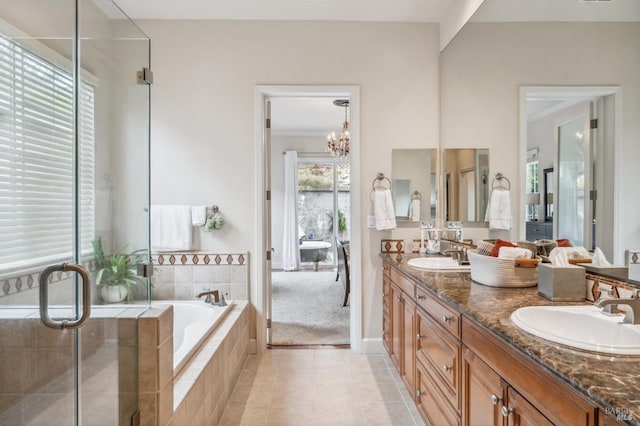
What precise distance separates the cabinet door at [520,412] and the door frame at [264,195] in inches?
75.6

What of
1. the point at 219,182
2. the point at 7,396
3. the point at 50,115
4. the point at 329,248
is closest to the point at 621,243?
the point at 50,115

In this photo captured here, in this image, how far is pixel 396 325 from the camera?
8.00 feet

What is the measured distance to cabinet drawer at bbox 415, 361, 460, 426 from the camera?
150 cm

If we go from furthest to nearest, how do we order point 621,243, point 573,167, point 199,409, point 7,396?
point 199,409, point 573,167, point 621,243, point 7,396

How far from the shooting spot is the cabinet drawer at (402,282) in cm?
209

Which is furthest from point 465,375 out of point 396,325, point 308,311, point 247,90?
point 308,311

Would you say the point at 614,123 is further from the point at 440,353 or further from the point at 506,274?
the point at 440,353

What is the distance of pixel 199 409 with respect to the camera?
5.68ft

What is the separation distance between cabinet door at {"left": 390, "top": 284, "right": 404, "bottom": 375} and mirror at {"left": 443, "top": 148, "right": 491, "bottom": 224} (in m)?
0.76

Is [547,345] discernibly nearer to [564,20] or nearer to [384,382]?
[564,20]

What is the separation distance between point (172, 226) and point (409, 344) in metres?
2.01

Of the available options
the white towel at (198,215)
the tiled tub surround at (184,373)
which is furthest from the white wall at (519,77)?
the white towel at (198,215)

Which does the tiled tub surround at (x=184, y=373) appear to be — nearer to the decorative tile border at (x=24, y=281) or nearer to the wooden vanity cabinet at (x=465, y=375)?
the decorative tile border at (x=24, y=281)

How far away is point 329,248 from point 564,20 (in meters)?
5.65
